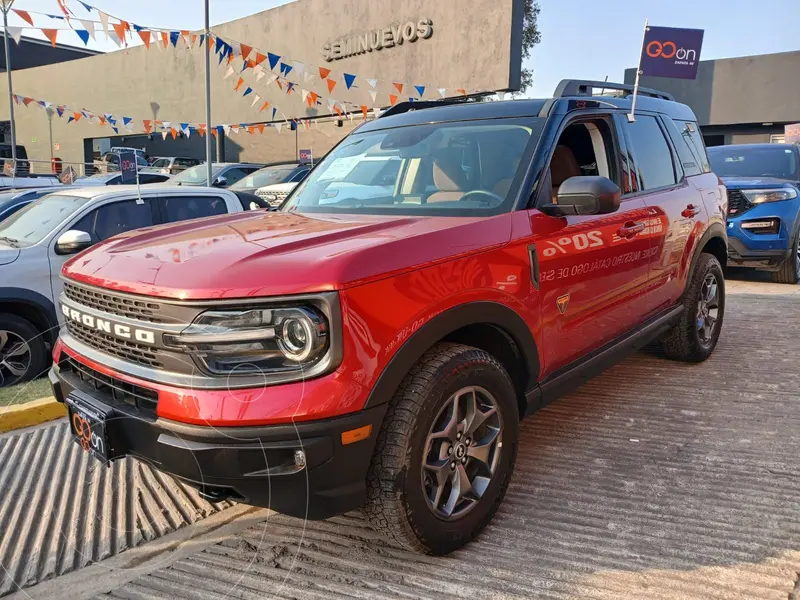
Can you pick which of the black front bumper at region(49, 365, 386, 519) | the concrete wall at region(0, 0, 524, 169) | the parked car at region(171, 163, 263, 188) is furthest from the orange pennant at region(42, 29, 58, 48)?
the black front bumper at region(49, 365, 386, 519)

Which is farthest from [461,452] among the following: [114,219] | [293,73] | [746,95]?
[746,95]

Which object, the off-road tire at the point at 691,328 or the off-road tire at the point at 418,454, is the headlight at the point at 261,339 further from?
the off-road tire at the point at 691,328

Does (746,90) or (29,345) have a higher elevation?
(746,90)

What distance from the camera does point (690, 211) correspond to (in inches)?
181

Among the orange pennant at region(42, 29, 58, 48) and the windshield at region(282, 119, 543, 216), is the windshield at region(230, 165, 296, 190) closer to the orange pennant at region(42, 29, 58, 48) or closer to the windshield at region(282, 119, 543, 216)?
the orange pennant at region(42, 29, 58, 48)

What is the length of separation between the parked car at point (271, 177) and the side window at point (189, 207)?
26.8ft

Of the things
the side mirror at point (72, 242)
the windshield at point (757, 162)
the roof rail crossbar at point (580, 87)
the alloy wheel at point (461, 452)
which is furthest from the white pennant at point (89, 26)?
the alloy wheel at point (461, 452)

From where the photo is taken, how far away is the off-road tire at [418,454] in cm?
231

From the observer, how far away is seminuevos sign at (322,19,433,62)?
63.6 ft

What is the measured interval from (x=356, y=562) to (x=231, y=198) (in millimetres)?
4920

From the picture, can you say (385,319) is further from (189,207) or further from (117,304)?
(189,207)

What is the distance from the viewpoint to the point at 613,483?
326 centimetres

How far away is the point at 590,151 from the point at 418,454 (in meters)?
2.39

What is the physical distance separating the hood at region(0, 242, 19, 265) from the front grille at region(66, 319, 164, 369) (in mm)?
2868
